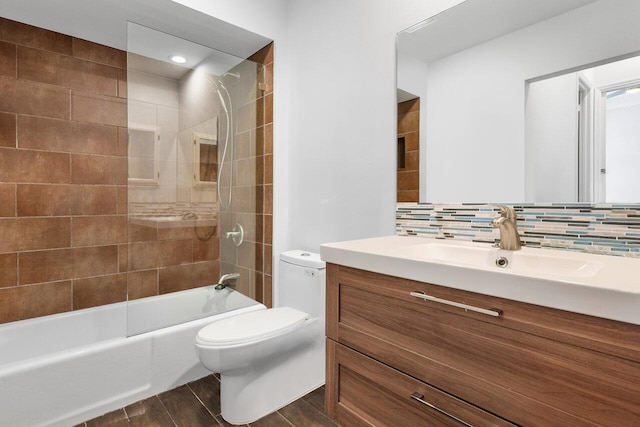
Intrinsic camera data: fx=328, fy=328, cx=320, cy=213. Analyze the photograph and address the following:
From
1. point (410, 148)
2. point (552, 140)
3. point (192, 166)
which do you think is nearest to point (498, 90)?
point (552, 140)

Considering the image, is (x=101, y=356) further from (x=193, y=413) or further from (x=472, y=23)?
(x=472, y=23)

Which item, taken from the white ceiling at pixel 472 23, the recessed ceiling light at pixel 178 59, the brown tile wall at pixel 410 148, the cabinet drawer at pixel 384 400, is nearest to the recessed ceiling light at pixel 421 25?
the white ceiling at pixel 472 23

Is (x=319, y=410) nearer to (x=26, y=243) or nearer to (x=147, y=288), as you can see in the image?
(x=147, y=288)

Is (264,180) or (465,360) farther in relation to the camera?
(264,180)

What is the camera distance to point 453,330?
34.1 inches

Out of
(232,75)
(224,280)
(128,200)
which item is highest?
(232,75)

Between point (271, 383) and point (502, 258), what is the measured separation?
126 cm

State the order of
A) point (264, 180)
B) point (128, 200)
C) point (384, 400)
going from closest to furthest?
point (384, 400) < point (128, 200) < point (264, 180)

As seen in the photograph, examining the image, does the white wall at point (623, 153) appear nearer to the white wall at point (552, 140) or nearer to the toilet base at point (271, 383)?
the white wall at point (552, 140)

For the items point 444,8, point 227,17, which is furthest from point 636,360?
point 227,17

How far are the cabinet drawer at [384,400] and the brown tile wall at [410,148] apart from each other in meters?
0.80

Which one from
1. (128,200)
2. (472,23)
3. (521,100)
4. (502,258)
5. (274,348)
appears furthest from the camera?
(128,200)

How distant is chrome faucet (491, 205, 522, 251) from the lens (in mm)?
1173

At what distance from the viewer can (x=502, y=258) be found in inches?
45.4
